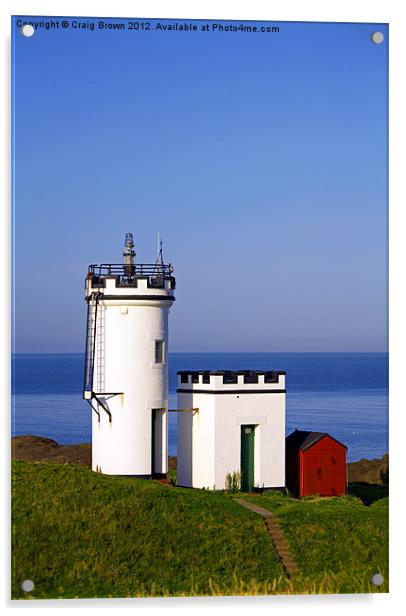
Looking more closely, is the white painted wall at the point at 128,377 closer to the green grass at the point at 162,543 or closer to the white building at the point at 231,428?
the white building at the point at 231,428

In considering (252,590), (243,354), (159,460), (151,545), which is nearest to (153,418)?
(159,460)

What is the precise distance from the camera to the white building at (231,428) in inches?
872

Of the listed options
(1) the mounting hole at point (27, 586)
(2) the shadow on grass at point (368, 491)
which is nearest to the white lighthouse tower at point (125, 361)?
(2) the shadow on grass at point (368, 491)

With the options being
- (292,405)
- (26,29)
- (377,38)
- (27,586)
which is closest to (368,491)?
(292,405)

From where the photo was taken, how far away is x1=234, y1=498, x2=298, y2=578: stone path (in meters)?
17.2

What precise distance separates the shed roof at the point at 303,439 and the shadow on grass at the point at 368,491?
947 millimetres

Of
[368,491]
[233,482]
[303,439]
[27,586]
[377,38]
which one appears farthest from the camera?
[368,491]

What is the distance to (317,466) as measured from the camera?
75.0 feet

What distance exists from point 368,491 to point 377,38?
9.90 meters

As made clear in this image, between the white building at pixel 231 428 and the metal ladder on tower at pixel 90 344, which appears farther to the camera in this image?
the white building at pixel 231 428

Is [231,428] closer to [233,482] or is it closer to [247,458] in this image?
[247,458]

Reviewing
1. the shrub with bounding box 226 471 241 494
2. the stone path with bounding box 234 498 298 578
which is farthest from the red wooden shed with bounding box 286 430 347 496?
the stone path with bounding box 234 498 298 578

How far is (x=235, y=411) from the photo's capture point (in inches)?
880

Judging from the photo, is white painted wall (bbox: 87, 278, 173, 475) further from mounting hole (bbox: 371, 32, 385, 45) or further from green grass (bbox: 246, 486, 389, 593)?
mounting hole (bbox: 371, 32, 385, 45)
